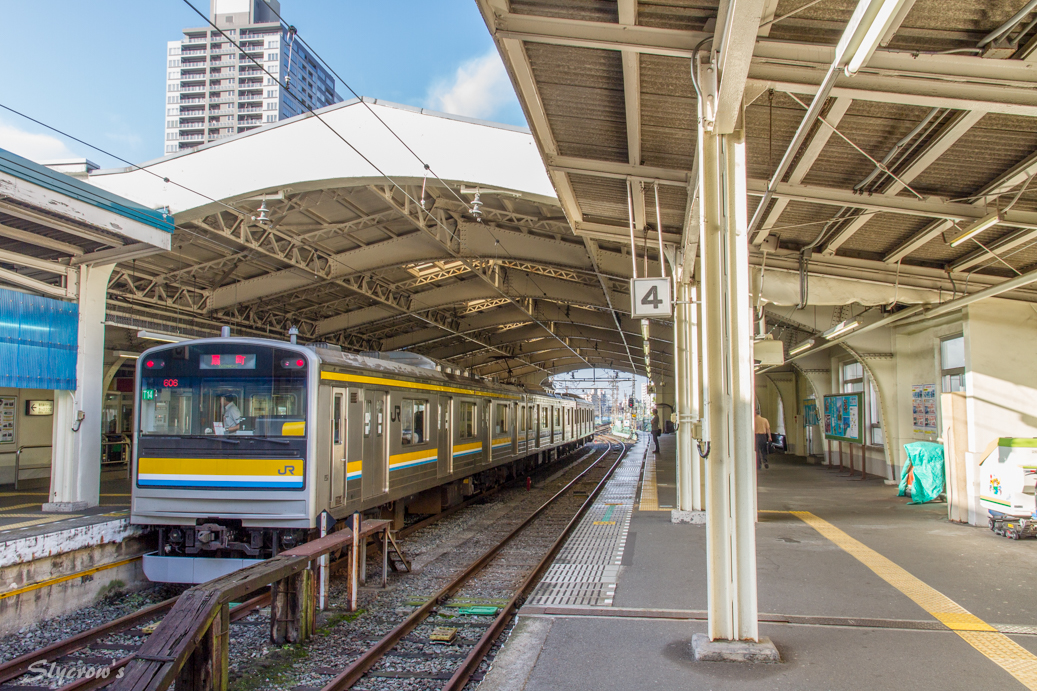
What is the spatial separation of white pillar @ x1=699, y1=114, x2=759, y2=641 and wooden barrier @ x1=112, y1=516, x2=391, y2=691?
2924mm

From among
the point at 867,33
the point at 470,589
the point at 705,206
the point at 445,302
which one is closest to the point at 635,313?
the point at 705,206

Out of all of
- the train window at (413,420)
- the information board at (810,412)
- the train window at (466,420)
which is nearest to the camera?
the train window at (413,420)

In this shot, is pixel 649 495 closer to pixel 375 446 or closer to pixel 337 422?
pixel 375 446

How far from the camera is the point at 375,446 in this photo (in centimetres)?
836

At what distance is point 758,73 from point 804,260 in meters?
4.98

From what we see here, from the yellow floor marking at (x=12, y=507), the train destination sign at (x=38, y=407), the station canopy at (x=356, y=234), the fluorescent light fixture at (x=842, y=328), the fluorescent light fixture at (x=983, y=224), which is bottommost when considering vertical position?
the yellow floor marking at (x=12, y=507)

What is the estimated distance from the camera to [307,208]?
41.6 ft

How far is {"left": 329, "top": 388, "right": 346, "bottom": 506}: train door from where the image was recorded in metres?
7.18

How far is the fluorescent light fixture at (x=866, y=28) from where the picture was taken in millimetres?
2922

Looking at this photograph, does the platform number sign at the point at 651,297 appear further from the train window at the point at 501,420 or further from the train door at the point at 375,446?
the train window at the point at 501,420

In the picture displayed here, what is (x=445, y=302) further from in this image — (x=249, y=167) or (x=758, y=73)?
(x=758, y=73)

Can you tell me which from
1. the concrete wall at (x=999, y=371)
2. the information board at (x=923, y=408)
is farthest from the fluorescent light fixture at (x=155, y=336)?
the information board at (x=923, y=408)

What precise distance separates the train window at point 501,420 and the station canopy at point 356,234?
10.2 ft

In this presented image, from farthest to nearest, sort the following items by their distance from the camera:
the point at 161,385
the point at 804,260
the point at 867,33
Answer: the point at 804,260, the point at 161,385, the point at 867,33
